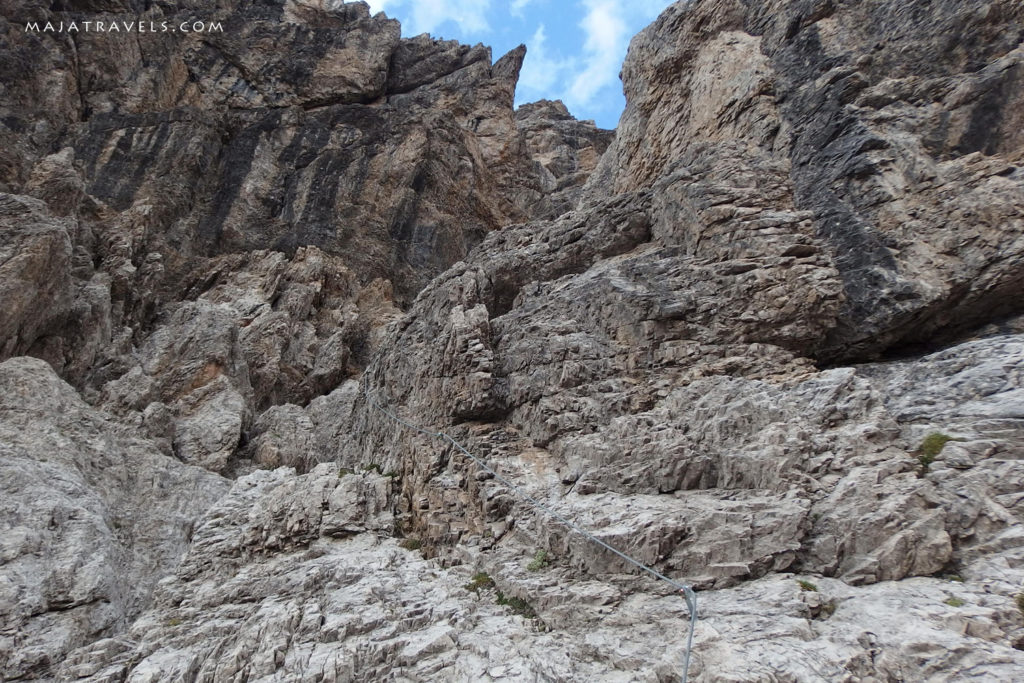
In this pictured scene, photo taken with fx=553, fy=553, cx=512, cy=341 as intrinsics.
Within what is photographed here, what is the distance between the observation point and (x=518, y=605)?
11.4m

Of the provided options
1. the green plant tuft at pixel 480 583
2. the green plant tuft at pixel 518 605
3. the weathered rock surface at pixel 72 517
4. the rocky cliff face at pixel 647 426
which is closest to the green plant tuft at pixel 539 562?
the rocky cliff face at pixel 647 426

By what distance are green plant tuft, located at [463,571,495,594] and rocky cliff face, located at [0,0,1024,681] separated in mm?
230

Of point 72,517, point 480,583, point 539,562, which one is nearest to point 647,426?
point 539,562

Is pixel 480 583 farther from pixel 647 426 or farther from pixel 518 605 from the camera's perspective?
pixel 647 426

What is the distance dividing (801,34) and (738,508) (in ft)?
57.0

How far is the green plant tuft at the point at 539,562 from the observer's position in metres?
11.9

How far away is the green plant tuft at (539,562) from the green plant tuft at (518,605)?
72 centimetres

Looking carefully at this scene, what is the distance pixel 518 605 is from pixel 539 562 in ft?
3.19

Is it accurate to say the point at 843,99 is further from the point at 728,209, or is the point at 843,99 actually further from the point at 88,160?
the point at 88,160

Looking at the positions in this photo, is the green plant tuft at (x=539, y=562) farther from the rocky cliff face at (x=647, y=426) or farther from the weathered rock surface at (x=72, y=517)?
the weathered rock surface at (x=72, y=517)

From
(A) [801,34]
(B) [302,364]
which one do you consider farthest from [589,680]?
(B) [302,364]

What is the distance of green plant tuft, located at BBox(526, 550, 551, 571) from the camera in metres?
11.9

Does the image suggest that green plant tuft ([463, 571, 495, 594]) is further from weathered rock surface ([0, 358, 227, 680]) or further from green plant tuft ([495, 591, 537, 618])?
weathered rock surface ([0, 358, 227, 680])

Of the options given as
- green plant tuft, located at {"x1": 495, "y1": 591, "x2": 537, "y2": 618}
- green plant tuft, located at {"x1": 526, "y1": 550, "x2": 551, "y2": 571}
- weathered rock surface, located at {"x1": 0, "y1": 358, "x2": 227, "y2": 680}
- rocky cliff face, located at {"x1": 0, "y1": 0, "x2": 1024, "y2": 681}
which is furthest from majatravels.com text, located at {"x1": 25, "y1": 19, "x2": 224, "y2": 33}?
green plant tuft, located at {"x1": 495, "y1": 591, "x2": 537, "y2": 618}
